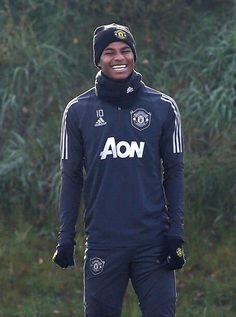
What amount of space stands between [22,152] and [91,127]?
12.4 ft

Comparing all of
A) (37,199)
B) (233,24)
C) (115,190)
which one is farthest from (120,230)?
(233,24)

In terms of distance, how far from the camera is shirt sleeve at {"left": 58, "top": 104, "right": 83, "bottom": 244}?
16.4ft

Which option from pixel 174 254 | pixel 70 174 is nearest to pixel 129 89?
pixel 70 174

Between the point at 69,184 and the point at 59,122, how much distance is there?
3791mm

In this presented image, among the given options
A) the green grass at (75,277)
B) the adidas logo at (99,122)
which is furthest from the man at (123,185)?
the green grass at (75,277)

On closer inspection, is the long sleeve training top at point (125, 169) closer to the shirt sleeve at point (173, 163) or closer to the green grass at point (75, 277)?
the shirt sleeve at point (173, 163)

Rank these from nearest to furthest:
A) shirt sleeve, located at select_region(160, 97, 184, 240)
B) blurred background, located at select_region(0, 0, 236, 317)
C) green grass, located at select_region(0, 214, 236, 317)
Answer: shirt sleeve, located at select_region(160, 97, 184, 240) < green grass, located at select_region(0, 214, 236, 317) < blurred background, located at select_region(0, 0, 236, 317)

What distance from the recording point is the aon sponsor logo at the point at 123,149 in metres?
4.84

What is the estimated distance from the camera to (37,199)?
8406 mm

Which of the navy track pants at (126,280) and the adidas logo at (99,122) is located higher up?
the adidas logo at (99,122)

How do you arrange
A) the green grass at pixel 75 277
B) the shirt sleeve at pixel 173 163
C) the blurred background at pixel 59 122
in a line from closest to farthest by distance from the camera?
the shirt sleeve at pixel 173 163 → the green grass at pixel 75 277 → the blurred background at pixel 59 122

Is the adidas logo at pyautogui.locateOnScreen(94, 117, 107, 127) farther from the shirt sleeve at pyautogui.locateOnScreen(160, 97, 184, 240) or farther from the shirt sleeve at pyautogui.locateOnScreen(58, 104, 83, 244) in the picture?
the shirt sleeve at pyautogui.locateOnScreen(160, 97, 184, 240)

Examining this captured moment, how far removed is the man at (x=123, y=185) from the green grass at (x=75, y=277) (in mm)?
2139

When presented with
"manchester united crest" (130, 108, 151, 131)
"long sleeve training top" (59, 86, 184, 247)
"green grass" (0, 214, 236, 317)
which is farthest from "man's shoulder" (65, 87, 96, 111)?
"green grass" (0, 214, 236, 317)
